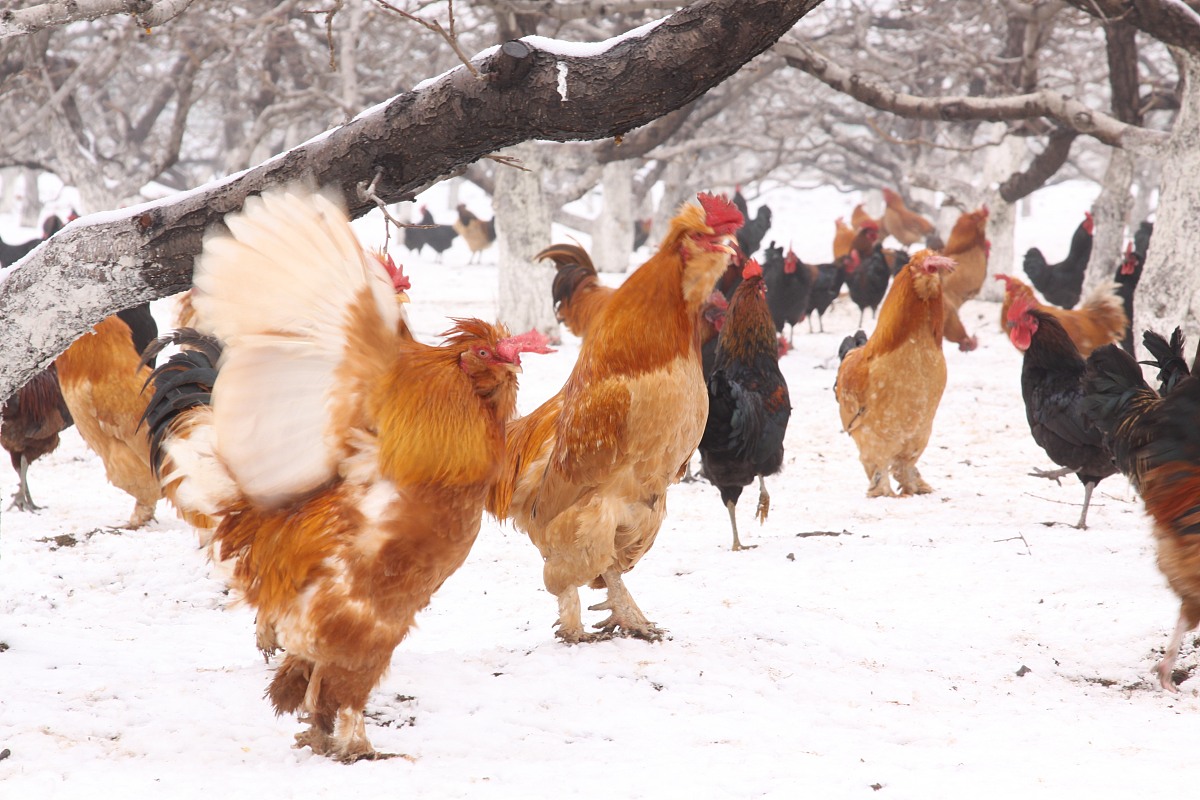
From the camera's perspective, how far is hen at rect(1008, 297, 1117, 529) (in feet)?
19.1

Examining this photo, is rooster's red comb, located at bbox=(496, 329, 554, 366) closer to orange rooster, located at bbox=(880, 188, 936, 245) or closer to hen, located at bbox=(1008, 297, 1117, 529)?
hen, located at bbox=(1008, 297, 1117, 529)

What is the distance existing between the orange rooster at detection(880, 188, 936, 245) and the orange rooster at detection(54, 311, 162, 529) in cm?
1887

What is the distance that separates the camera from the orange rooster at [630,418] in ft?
12.4

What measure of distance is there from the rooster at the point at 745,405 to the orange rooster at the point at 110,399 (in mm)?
3524

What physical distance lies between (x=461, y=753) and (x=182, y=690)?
112 centimetres

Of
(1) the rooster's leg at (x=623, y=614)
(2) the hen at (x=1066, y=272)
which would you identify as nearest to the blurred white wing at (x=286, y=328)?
(1) the rooster's leg at (x=623, y=614)

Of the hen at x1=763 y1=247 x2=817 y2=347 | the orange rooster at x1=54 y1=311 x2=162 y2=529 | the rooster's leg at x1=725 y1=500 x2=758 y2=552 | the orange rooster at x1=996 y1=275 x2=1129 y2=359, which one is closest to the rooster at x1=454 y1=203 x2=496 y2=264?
the hen at x1=763 y1=247 x2=817 y2=347

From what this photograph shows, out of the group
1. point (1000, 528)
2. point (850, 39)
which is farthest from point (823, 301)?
point (1000, 528)

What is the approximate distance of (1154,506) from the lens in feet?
12.1

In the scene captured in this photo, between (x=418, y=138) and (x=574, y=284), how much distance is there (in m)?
5.63

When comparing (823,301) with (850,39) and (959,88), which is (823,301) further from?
(959,88)

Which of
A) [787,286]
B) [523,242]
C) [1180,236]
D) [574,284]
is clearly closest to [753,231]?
[787,286]

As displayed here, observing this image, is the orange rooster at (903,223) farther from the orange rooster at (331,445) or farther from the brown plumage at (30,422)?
the orange rooster at (331,445)

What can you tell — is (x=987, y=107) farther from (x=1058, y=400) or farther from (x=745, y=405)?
(x=745, y=405)
